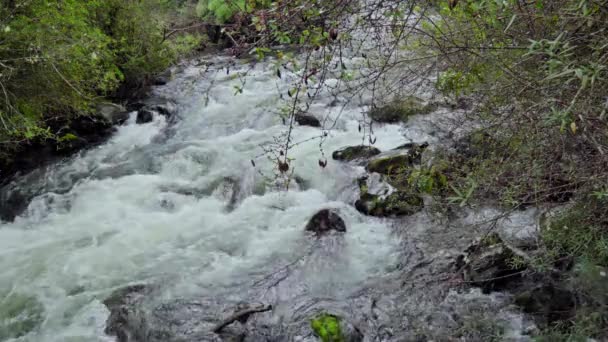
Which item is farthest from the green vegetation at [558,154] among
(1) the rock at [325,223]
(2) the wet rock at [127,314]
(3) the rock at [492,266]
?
(2) the wet rock at [127,314]

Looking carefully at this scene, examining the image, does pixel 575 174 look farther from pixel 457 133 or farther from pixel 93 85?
pixel 93 85

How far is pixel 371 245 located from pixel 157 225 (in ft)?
8.89

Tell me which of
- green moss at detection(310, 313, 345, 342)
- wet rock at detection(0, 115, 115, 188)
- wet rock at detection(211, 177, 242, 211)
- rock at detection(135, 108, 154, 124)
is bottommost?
green moss at detection(310, 313, 345, 342)

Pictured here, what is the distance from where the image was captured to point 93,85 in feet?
27.0

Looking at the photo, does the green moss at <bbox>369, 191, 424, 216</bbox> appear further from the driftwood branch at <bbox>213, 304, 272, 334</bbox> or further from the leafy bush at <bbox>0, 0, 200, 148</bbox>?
the leafy bush at <bbox>0, 0, 200, 148</bbox>

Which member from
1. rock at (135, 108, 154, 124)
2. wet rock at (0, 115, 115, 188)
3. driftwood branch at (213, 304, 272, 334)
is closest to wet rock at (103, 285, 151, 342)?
driftwood branch at (213, 304, 272, 334)

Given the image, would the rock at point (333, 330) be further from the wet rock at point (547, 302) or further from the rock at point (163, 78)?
the rock at point (163, 78)

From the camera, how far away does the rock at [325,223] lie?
5.92 metres

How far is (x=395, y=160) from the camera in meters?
6.80

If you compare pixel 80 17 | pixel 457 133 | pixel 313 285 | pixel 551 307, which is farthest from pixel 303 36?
pixel 80 17

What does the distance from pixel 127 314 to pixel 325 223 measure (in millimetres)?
2413

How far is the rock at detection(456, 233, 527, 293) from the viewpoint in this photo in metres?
4.31

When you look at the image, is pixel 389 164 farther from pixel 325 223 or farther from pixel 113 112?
pixel 113 112

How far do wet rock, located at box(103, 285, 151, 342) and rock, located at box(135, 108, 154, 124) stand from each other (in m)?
5.04
